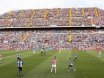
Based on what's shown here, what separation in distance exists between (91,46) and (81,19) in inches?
971

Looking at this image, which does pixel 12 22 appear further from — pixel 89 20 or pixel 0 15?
pixel 89 20

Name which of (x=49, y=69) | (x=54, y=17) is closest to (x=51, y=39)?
Answer: (x=54, y=17)

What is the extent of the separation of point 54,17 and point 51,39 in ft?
67.5

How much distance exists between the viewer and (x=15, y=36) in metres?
91.3

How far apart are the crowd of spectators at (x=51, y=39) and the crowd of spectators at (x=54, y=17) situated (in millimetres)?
4451

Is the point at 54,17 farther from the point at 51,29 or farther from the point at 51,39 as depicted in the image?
the point at 51,39

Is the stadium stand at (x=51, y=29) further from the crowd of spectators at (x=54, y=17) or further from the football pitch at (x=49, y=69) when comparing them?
the football pitch at (x=49, y=69)

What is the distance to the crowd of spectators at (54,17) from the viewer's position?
9764cm

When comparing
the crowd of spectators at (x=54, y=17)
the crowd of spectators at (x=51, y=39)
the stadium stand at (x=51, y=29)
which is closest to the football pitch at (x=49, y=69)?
the stadium stand at (x=51, y=29)

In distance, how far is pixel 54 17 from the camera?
104 meters

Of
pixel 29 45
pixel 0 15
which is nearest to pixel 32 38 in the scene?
pixel 29 45

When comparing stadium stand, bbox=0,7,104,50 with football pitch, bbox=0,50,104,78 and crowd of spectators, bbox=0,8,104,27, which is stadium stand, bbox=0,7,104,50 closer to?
crowd of spectators, bbox=0,8,104,27

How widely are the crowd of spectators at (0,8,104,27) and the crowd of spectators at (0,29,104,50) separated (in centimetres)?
445

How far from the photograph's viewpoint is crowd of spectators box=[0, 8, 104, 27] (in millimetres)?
97637
